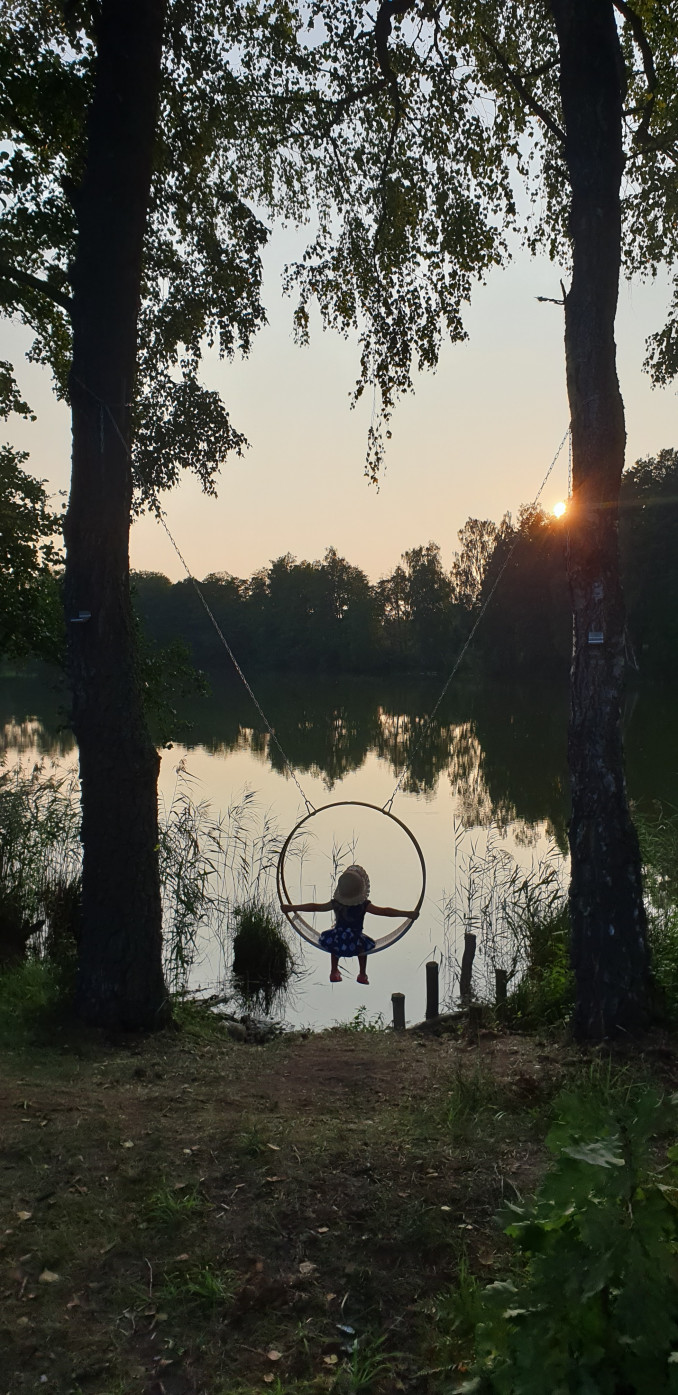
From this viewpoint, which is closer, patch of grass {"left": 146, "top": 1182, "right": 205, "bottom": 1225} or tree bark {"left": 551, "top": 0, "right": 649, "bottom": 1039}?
patch of grass {"left": 146, "top": 1182, "right": 205, "bottom": 1225}

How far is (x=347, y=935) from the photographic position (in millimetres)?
7168

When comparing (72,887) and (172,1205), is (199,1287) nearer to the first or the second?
(172,1205)

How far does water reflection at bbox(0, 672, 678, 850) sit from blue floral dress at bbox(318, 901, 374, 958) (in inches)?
110

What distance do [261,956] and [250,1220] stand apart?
636cm

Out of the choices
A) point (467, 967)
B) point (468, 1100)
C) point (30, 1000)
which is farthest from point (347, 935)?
point (468, 1100)

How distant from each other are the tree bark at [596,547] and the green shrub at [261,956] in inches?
184

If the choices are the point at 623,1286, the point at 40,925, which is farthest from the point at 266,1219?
the point at 40,925

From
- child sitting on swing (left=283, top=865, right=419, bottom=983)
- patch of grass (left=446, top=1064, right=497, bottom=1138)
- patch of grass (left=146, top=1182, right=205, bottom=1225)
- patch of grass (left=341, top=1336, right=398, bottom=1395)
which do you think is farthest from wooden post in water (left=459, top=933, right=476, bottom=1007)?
patch of grass (left=341, top=1336, right=398, bottom=1395)

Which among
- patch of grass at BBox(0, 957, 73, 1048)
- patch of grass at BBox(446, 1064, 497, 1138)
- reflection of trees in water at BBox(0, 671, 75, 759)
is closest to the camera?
patch of grass at BBox(446, 1064, 497, 1138)

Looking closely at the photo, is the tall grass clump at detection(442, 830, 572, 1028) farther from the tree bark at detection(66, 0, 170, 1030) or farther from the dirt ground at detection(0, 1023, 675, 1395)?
the tree bark at detection(66, 0, 170, 1030)

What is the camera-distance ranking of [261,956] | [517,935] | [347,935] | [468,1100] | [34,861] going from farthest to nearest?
1. [261,956]
2. [34,861]
3. [517,935]
4. [347,935]
5. [468,1100]

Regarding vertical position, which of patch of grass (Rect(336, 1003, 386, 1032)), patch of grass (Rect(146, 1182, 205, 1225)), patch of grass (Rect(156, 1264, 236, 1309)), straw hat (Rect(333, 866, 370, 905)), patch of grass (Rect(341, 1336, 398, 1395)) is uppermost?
straw hat (Rect(333, 866, 370, 905))

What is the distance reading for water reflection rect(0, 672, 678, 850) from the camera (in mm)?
17109

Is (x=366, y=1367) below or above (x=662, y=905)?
below
